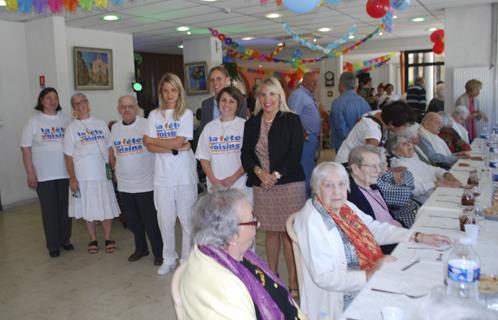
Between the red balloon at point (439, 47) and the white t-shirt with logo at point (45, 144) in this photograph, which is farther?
the red balloon at point (439, 47)

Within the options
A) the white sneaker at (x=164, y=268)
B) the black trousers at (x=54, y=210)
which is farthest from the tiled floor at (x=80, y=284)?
the black trousers at (x=54, y=210)

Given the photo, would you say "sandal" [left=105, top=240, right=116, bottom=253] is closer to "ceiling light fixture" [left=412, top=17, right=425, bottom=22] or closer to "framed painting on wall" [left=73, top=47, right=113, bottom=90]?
"framed painting on wall" [left=73, top=47, right=113, bottom=90]

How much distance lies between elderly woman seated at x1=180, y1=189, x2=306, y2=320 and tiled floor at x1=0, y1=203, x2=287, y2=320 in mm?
1772

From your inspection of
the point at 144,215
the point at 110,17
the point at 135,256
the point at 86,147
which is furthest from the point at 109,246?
the point at 110,17

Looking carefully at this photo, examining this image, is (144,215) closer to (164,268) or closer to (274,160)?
(164,268)

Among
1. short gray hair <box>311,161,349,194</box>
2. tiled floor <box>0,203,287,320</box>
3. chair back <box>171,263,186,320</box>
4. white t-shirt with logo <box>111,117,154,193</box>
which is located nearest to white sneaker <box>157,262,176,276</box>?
tiled floor <box>0,203,287,320</box>

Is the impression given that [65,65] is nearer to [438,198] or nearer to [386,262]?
[438,198]

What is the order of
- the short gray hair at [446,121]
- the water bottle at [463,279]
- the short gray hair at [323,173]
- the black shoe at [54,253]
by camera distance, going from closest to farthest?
the water bottle at [463,279] → the short gray hair at [323,173] → the black shoe at [54,253] → the short gray hair at [446,121]

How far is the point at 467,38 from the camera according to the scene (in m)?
7.60

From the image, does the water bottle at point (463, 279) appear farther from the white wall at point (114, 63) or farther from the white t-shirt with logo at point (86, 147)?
the white wall at point (114, 63)

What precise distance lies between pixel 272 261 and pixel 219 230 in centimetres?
200

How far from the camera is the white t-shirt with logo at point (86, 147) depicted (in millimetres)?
4500

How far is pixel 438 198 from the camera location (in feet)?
10.7

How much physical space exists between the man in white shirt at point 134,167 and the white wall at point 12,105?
361 centimetres
